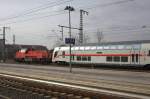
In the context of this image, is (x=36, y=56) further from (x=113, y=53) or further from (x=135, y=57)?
(x=135, y=57)

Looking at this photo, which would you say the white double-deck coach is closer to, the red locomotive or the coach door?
the coach door

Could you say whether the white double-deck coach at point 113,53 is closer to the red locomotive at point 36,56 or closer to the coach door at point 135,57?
the coach door at point 135,57

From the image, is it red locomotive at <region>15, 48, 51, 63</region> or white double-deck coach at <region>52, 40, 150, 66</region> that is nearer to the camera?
white double-deck coach at <region>52, 40, 150, 66</region>

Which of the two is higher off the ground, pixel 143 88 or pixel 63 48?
pixel 63 48

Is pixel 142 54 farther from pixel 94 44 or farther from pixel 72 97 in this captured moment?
pixel 72 97

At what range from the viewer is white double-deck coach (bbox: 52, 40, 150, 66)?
31475mm

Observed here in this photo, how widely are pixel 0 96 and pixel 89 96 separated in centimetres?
465

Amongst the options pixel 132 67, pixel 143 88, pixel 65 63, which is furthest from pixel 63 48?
pixel 143 88

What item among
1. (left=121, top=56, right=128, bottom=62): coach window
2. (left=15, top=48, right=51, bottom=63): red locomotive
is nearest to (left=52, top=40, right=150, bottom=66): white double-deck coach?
(left=121, top=56, right=128, bottom=62): coach window

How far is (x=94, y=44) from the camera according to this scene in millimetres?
38625

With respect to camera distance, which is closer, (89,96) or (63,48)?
(89,96)

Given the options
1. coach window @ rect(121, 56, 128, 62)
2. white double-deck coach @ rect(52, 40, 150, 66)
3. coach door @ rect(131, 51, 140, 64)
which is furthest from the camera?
coach window @ rect(121, 56, 128, 62)

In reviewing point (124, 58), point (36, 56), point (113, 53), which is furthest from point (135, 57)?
point (36, 56)

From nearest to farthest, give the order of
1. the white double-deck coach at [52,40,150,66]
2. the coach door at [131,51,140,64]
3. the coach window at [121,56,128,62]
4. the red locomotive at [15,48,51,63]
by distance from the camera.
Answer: the white double-deck coach at [52,40,150,66], the coach door at [131,51,140,64], the coach window at [121,56,128,62], the red locomotive at [15,48,51,63]
